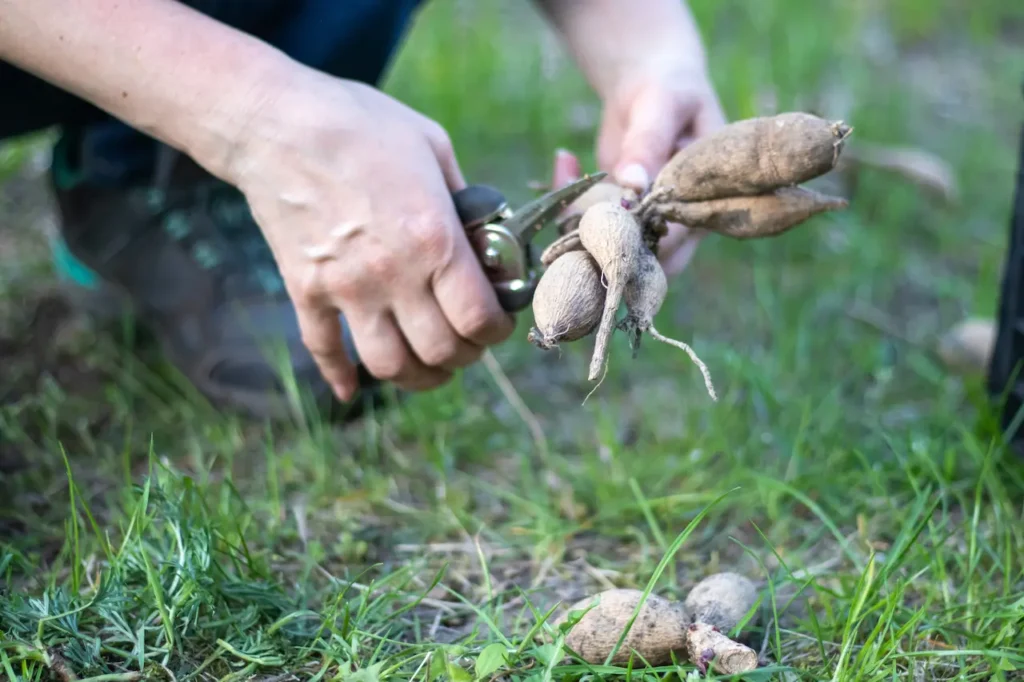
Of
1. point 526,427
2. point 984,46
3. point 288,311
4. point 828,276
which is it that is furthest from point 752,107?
point 984,46

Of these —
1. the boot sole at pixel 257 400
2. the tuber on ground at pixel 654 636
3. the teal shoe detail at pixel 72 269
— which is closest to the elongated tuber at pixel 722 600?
the tuber on ground at pixel 654 636

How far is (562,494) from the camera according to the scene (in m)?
1.35

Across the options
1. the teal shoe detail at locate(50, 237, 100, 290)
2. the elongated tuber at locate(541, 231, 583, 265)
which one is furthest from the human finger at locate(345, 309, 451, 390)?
the teal shoe detail at locate(50, 237, 100, 290)

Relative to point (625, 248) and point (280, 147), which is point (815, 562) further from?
point (280, 147)

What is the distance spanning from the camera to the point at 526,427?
1.59 meters

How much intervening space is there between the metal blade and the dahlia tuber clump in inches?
1.2

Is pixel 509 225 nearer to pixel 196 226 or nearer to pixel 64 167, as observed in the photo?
pixel 196 226

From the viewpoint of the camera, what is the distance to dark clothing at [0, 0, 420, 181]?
1.55 m

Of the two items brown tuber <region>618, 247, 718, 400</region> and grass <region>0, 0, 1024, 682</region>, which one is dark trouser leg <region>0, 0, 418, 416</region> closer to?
grass <region>0, 0, 1024, 682</region>

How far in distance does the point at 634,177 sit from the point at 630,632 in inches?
21.6

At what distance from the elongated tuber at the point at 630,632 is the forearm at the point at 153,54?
2.15ft

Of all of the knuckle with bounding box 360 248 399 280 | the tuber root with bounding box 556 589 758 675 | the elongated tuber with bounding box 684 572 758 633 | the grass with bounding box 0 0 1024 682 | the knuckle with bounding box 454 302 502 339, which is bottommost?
the grass with bounding box 0 0 1024 682

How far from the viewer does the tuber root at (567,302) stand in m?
1.01

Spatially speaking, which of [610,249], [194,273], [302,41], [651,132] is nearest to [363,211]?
[610,249]
